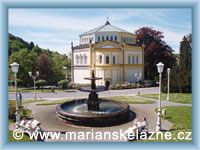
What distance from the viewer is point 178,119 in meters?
12.5

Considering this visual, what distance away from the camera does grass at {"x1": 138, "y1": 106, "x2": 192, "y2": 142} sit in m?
10.5

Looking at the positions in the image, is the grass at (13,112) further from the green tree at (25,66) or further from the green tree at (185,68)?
the green tree at (185,68)

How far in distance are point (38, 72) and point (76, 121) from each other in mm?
7653

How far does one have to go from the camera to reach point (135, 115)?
1374 cm

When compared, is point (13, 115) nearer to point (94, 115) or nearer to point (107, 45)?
point (94, 115)

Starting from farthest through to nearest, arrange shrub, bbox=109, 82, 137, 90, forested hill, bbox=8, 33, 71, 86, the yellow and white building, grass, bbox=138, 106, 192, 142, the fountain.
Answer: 1. shrub, bbox=109, 82, 137, 90
2. the yellow and white building
3. forested hill, bbox=8, 33, 71, 86
4. the fountain
5. grass, bbox=138, 106, 192, 142

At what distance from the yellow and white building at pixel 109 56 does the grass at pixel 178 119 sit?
23.4ft

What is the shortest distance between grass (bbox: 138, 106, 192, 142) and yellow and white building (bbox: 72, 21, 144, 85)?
23.4 feet

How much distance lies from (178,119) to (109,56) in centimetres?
1319

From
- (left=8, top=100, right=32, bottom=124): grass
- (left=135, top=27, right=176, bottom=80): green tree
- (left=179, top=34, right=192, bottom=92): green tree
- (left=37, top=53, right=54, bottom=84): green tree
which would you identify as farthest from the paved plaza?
(left=135, top=27, right=176, bottom=80): green tree

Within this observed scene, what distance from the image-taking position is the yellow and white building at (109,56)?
2147 cm

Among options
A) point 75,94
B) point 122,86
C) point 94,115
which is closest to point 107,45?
point 122,86
